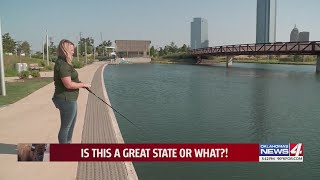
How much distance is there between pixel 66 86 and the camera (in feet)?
20.3

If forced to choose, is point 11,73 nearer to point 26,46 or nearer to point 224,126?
point 224,126

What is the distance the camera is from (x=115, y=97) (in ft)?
68.6

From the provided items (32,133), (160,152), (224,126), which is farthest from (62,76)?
(224,126)

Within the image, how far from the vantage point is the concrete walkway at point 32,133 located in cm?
639

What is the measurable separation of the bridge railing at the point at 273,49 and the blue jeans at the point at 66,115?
51.8 meters

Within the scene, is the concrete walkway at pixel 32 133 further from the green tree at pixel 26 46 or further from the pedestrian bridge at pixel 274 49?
the green tree at pixel 26 46

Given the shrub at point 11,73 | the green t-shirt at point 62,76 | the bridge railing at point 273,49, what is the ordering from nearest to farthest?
the green t-shirt at point 62,76 < the shrub at point 11,73 < the bridge railing at point 273,49

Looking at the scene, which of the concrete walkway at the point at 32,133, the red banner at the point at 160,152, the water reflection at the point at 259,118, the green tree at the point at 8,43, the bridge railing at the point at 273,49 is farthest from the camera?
the green tree at the point at 8,43

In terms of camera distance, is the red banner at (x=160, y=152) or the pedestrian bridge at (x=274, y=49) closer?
the red banner at (x=160, y=152)

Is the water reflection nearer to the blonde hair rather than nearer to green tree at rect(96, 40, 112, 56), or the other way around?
the blonde hair

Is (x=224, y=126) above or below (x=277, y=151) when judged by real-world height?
below

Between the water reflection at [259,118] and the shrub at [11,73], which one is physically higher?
the shrub at [11,73]

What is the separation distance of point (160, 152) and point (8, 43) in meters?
83.1

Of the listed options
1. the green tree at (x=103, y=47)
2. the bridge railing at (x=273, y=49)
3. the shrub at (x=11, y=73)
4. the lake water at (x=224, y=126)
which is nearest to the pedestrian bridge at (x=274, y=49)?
the bridge railing at (x=273, y=49)
